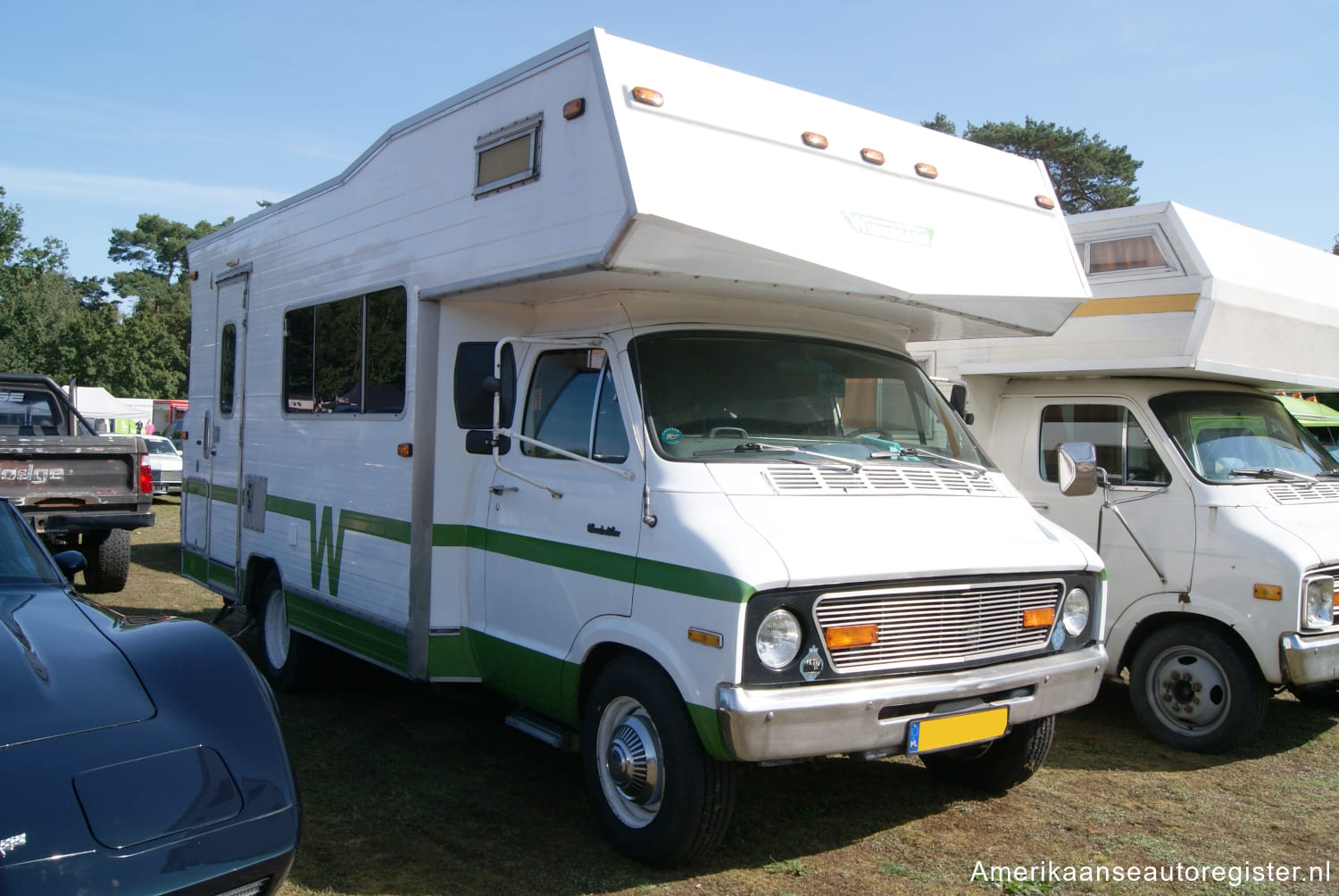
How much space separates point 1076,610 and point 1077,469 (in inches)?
34.2

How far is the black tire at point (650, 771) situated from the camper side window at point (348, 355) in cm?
215

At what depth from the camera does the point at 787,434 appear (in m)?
4.74

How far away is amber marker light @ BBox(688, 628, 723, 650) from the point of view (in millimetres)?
3744

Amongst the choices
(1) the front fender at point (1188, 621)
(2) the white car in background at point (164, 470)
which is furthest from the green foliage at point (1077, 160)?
(1) the front fender at point (1188, 621)

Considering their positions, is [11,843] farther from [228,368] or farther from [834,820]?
[228,368]

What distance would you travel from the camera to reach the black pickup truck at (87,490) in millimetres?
10070

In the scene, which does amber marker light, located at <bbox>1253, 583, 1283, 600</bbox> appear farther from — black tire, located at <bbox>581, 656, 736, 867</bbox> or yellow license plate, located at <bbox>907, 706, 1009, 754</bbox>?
black tire, located at <bbox>581, 656, 736, 867</bbox>

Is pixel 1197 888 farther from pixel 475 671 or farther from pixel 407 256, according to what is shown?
pixel 407 256

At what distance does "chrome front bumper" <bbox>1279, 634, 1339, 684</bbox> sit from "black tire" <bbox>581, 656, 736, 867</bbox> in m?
3.33

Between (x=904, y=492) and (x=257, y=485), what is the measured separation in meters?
4.73

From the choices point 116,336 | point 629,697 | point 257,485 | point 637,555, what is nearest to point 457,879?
point 629,697

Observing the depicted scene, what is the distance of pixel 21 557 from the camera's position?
A: 4.59m

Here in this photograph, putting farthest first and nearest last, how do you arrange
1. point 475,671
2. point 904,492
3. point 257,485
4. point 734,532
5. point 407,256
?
1. point 257,485
2. point 407,256
3. point 475,671
4. point 904,492
5. point 734,532

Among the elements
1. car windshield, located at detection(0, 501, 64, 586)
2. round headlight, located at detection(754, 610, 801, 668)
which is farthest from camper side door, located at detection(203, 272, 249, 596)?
round headlight, located at detection(754, 610, 801, 668)
